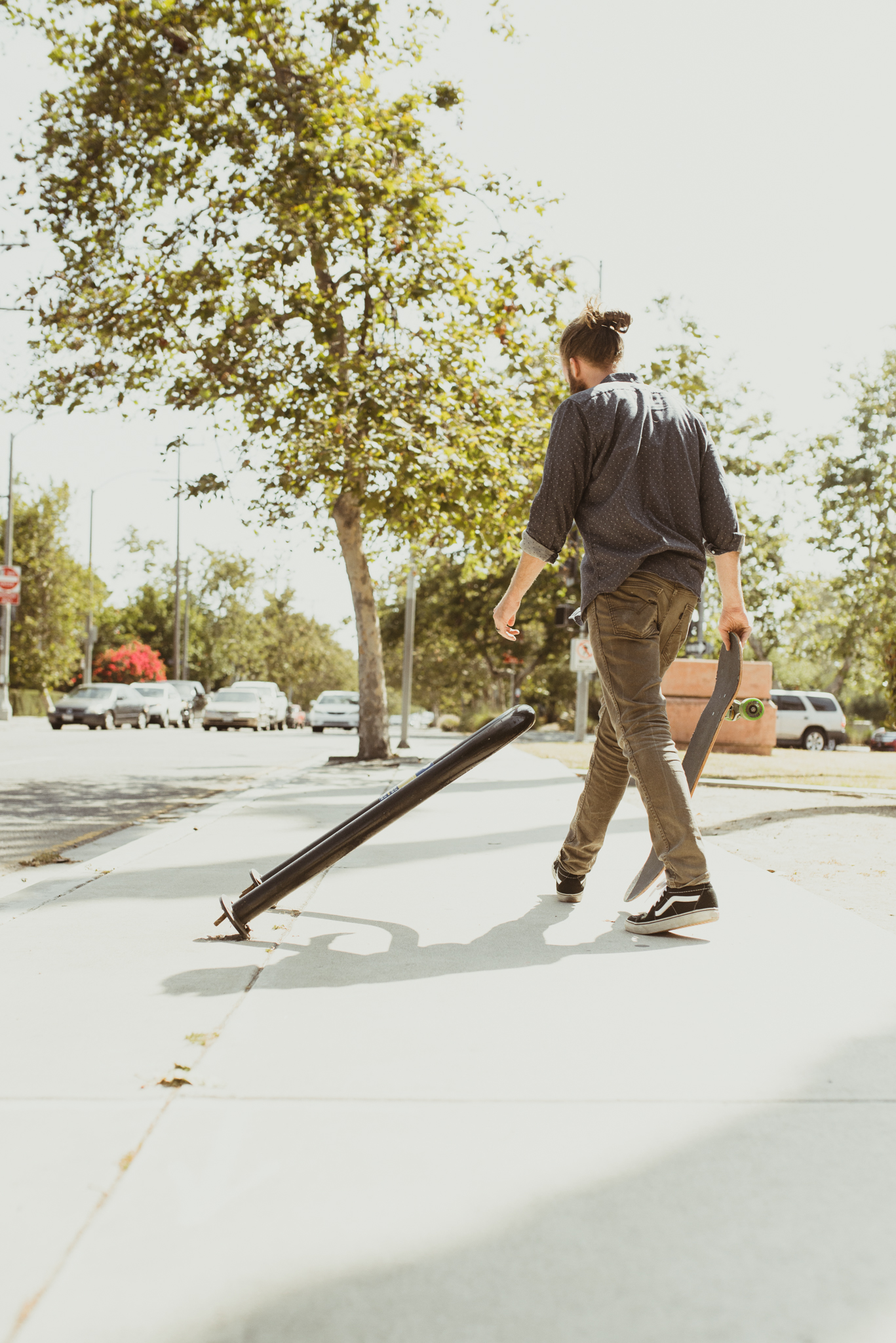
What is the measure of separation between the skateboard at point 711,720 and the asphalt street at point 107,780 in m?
3.13

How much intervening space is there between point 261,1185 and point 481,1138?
1.37 ft

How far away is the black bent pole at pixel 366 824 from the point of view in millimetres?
3645

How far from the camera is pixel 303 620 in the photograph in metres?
76.9

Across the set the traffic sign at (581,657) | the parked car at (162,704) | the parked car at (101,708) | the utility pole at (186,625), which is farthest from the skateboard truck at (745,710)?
the utility pole at (186,625)

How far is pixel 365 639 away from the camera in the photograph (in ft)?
53.1

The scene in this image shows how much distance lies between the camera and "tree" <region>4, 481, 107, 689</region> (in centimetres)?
4478

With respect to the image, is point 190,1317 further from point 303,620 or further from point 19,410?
point 303,620

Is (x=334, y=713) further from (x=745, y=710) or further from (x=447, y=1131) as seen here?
(x=447, y=1131)

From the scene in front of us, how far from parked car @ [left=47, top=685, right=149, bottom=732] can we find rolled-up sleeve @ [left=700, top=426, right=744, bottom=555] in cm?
3055

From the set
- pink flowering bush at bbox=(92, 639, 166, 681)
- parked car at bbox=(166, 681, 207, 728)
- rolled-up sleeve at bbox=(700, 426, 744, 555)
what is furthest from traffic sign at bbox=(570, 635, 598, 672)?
pink flowering bush at bbox=(92, 639, 166, 681)

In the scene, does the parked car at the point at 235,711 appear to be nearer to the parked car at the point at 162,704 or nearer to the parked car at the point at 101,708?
the parked car at the point at 101,708

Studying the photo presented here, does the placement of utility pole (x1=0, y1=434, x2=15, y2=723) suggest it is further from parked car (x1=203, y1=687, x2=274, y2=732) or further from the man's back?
the man's back

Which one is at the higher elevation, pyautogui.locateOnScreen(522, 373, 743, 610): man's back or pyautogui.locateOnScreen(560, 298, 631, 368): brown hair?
pyautogui.locateOnScreen(560, 298, 631, 368): brown hair

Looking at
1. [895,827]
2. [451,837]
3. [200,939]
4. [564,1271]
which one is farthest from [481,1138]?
[895,827]
